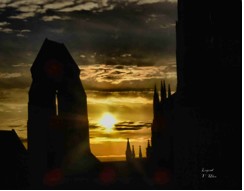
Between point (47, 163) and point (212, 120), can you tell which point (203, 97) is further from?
point (47, 163)

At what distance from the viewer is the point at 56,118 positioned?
29531 millimetres

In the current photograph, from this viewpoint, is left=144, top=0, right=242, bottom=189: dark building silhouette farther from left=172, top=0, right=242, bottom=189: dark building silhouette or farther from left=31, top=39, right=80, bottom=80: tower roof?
left=31, top=39, right=80, bottom=80: tower roof

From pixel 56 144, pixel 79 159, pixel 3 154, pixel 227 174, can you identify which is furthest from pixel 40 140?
pixel 227 174

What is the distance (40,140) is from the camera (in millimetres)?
27922

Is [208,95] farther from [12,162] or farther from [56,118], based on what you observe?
[12,162]

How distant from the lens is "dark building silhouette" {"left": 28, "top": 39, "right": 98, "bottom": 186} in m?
27.9

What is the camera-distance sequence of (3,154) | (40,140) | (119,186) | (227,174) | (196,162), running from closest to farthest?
(227,174)
(196,162)
(119,186)
(40,140)
(3,154)

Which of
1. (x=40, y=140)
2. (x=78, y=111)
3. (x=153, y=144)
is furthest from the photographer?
(x=153, y=144)

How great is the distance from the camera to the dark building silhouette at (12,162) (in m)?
28.1

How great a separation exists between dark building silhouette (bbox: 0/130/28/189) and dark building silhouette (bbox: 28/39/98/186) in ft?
4.09

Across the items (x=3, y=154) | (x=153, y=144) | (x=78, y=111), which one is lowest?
(x=153, y=144)

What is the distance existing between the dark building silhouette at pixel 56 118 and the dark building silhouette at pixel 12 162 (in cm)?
125

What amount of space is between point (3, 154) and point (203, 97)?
757 inches
